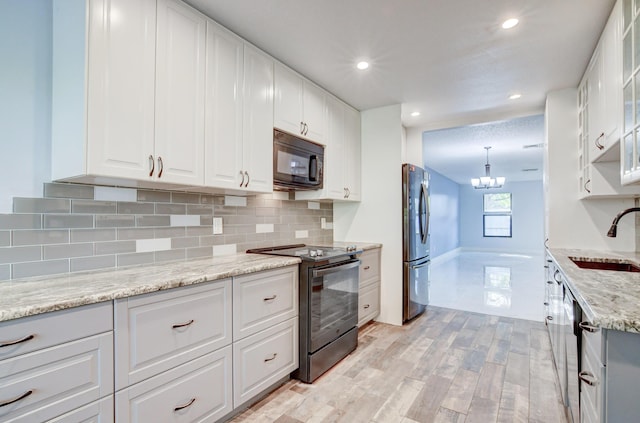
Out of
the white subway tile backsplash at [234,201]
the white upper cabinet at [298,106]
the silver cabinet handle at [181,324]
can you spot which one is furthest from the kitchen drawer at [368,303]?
the silver cabinet handle at [181,324]

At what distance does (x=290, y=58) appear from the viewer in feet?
8.50

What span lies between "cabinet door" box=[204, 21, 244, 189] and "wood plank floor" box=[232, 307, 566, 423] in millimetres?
1522

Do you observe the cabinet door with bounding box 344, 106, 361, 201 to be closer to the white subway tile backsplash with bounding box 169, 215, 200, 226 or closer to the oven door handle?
the oven door handle

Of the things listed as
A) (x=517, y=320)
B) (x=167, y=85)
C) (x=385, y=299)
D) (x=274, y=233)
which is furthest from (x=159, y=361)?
(x=517, y=320)

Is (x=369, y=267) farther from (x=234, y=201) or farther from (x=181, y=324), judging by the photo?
(x=181, y=324)

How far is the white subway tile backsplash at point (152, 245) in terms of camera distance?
1952 millimetres

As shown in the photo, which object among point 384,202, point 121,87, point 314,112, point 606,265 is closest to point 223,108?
point 121,87

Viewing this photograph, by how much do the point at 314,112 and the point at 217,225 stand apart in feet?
4.63

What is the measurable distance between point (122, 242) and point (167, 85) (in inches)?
37.3

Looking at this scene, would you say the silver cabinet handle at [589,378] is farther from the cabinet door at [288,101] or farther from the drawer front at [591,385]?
the cabinet door at [288,101]

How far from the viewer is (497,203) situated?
1109 cm

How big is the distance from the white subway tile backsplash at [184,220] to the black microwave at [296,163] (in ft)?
2.21

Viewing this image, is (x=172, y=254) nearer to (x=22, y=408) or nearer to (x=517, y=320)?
(x=22, y=408)

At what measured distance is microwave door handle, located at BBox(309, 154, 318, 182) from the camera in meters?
2.97
